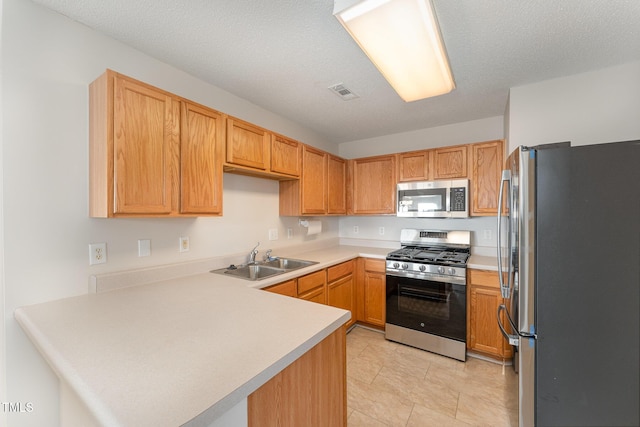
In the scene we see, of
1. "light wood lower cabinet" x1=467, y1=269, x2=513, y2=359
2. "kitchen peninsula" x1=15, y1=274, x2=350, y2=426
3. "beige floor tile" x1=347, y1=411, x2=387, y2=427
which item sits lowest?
"beige floor tile" x1=347, y1=411, x2=387, y2=427

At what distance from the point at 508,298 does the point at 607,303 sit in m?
0.51

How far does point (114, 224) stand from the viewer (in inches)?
65.9

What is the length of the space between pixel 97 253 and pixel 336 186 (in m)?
2.46

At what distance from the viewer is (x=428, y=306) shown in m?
2.65

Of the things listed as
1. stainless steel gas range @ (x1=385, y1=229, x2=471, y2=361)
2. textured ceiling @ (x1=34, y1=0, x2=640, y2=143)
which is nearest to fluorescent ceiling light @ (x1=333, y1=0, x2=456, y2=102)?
textured ceiling @ (x1=34, y1=0, x2=640, y2=143)

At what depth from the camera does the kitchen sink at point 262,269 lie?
225cm

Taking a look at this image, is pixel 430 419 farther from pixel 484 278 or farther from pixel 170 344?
pixel 170 344

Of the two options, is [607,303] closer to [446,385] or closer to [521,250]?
[521,250]

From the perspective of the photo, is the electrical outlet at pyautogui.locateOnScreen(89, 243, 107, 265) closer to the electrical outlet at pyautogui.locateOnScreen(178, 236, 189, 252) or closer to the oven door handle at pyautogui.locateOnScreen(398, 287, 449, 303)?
the electrical outlet at pyautogui.locateOnScreen(178, 236, 189, 252)

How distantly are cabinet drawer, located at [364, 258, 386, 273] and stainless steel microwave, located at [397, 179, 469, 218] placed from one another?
24.4 inches

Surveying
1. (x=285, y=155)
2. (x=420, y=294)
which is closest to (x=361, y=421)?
(x=420, y=294)

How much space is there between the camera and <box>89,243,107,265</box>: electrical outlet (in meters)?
1.58

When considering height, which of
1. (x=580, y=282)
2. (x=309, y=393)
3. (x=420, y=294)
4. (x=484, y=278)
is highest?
(x=580, y=282)

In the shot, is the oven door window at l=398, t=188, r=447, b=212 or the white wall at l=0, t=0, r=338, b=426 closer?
the white wall at l=0, t=0, r=338, b=426
